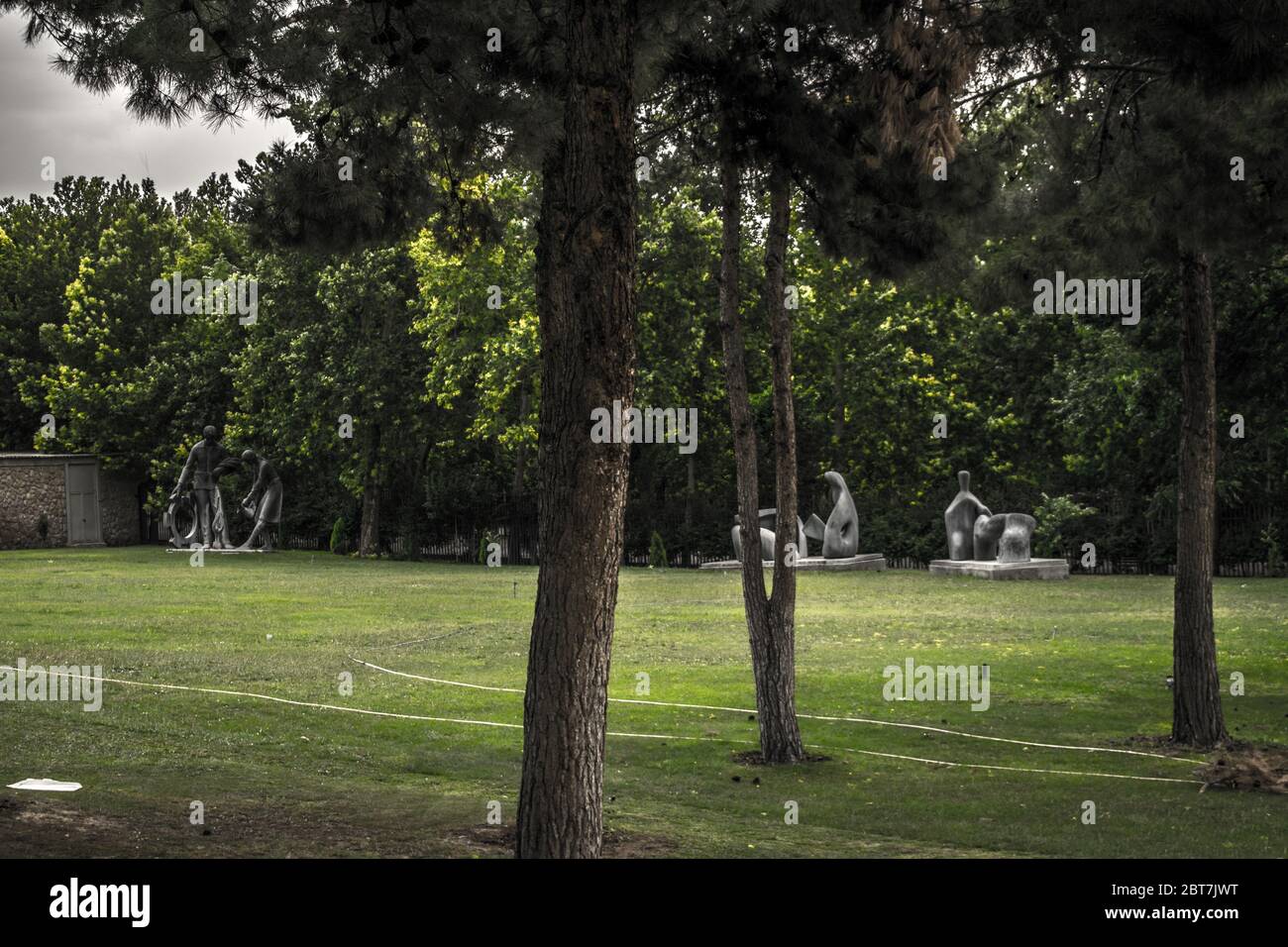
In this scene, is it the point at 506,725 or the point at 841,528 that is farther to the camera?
the point at 841,528

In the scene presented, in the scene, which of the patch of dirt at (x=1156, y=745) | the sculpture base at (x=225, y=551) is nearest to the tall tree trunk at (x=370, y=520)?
the sculpture base at (x=225, y=551)

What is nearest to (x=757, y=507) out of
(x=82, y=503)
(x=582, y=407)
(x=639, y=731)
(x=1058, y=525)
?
(x=639, y=731)

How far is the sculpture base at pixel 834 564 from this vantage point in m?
37.0

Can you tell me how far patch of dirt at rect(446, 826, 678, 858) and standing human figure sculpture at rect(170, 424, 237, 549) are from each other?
3881 cm

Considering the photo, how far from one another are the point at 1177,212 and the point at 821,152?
9.66ft

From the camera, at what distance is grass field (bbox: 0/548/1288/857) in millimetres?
8906

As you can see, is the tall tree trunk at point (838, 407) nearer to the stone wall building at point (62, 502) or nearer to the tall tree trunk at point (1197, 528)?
the stone wall building at point (62, 502)

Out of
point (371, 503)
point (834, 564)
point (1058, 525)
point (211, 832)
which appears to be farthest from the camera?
point (371, 503)

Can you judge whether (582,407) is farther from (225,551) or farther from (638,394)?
(225,551)

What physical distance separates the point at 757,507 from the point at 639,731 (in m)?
2.66

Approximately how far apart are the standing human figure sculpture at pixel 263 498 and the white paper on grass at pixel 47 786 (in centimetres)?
3674

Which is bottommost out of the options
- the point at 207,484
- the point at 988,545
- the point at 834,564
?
the point at 834,564

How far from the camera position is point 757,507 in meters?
12.2

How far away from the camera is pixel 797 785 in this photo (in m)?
11.3
